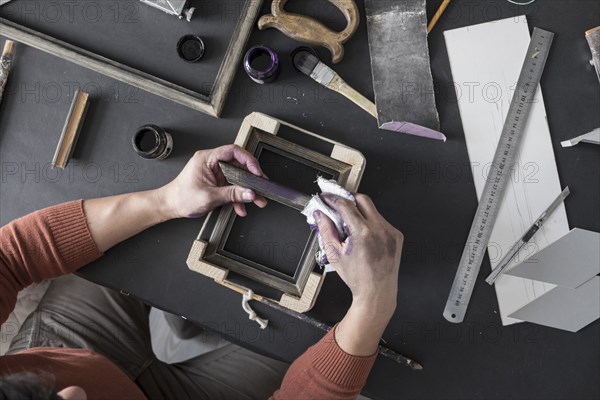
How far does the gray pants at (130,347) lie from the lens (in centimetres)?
129

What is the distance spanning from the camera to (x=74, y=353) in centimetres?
114

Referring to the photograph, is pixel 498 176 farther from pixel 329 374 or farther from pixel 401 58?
pixel 329 374

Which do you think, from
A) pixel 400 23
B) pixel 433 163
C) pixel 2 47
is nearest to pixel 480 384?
pixel 433 163

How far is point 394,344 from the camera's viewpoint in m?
1.18

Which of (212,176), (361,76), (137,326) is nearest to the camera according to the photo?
(212,176)

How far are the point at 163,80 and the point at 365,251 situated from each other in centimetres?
66

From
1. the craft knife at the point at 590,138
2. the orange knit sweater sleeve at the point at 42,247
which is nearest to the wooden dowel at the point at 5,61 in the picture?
the orange knit sweater sleeve at the point at 42,247

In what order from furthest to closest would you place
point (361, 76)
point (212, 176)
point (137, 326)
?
point (137, 326) → point (361, 76) → point (212, 176)

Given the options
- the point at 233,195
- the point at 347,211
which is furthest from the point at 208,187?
the point at 347,211

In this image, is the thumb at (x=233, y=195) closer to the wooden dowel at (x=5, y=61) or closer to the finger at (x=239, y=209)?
the finger at (x=239, y=209)

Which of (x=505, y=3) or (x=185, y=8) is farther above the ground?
(x=505, y=3)

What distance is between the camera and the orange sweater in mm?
1048

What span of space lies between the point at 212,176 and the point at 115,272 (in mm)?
347

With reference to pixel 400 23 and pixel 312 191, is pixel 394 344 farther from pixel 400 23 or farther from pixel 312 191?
pixel 400 23
